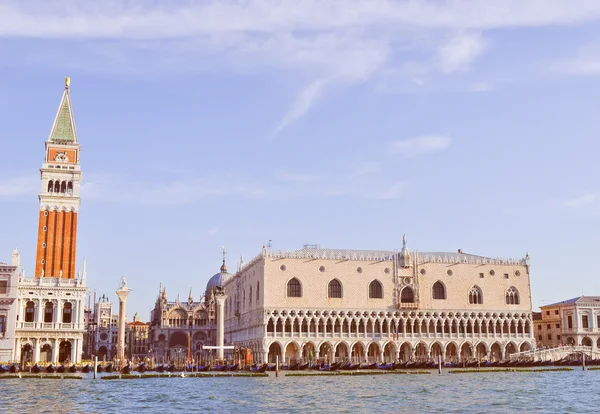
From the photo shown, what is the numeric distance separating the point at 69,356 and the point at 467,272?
3969cm

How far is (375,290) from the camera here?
7206 cm

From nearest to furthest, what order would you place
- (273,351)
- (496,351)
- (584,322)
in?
(273,351) < (496,351) < (584,322)

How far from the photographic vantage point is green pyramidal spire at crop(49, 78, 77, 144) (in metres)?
77.6

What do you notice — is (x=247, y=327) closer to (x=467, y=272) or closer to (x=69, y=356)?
(x=69, y=356)

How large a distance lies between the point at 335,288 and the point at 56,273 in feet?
91.1

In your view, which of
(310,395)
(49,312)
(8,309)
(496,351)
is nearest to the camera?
(310,395)

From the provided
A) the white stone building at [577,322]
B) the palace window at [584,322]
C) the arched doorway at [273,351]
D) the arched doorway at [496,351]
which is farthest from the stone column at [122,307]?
the palace window at [584,322]

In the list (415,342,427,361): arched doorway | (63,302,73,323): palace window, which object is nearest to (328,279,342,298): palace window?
(415,342,427,361): arched doorway

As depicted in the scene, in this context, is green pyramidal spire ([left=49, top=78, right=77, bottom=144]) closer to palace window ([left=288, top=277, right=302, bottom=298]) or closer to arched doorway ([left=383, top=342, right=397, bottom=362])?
palace window ([left=288, top=277, right=302, bottom=298])

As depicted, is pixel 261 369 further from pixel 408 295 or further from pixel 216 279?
pixel 216 279

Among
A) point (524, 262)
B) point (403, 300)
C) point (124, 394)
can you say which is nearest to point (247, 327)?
point (403, 300)

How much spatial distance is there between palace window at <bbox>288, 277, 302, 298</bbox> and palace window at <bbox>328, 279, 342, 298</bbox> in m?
3.04

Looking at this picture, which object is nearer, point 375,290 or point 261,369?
point 261,369

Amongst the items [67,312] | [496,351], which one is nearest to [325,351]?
[496,351]
